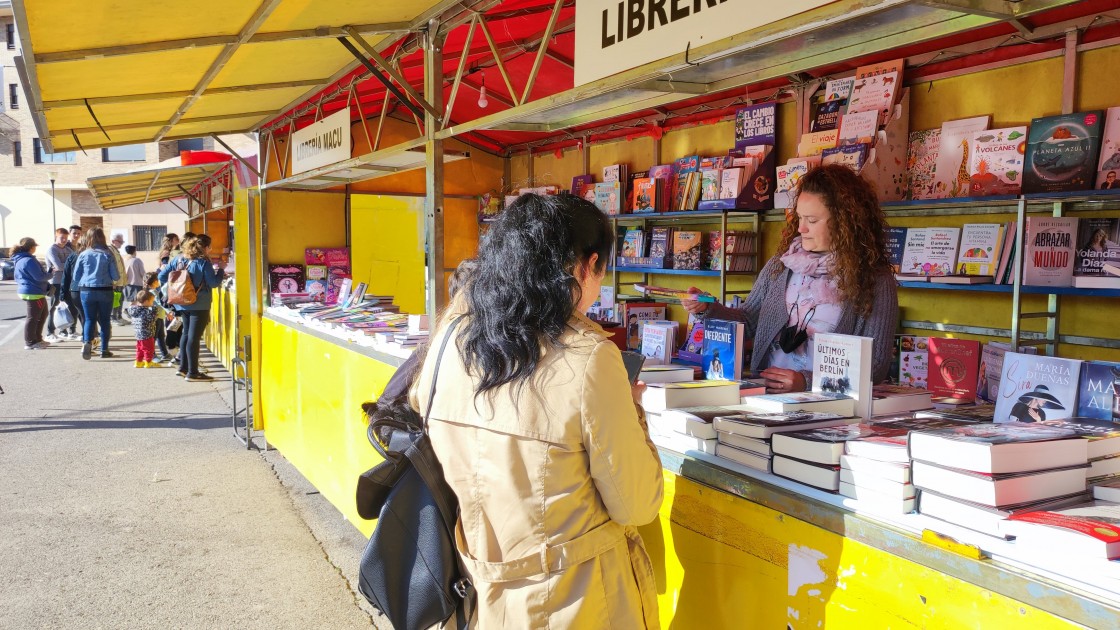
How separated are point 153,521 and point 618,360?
4205 mm

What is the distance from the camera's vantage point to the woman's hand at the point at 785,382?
2.53 m

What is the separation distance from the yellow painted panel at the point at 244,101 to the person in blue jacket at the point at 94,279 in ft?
21.0

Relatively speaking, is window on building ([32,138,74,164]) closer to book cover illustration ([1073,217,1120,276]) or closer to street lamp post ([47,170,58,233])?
street lamp post ([47,170,58,233])

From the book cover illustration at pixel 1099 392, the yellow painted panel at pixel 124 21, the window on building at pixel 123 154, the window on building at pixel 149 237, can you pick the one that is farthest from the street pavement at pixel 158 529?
the window on building at pixel 123 154

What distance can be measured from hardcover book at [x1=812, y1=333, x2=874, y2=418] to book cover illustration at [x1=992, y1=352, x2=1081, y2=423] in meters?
0.32

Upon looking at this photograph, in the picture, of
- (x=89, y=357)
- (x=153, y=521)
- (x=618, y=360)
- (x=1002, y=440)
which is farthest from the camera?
(x=89, y=357)

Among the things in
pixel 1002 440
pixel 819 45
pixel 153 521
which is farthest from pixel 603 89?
pixel 153 521

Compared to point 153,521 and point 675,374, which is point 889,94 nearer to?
point 675,374

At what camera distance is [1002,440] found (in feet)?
4.75

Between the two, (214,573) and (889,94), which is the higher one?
(889,94)

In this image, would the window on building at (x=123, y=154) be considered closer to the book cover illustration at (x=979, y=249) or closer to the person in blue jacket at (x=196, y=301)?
the person in blue jacket at (x=196, y=301)

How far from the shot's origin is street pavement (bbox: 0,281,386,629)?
3.56 meters

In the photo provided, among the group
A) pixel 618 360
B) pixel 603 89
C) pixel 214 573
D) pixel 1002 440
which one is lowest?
pixel 214 573

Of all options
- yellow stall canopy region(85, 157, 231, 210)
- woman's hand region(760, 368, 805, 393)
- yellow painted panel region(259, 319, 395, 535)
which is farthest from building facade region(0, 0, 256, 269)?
woman's hand region(760, 368, 805, 393)
